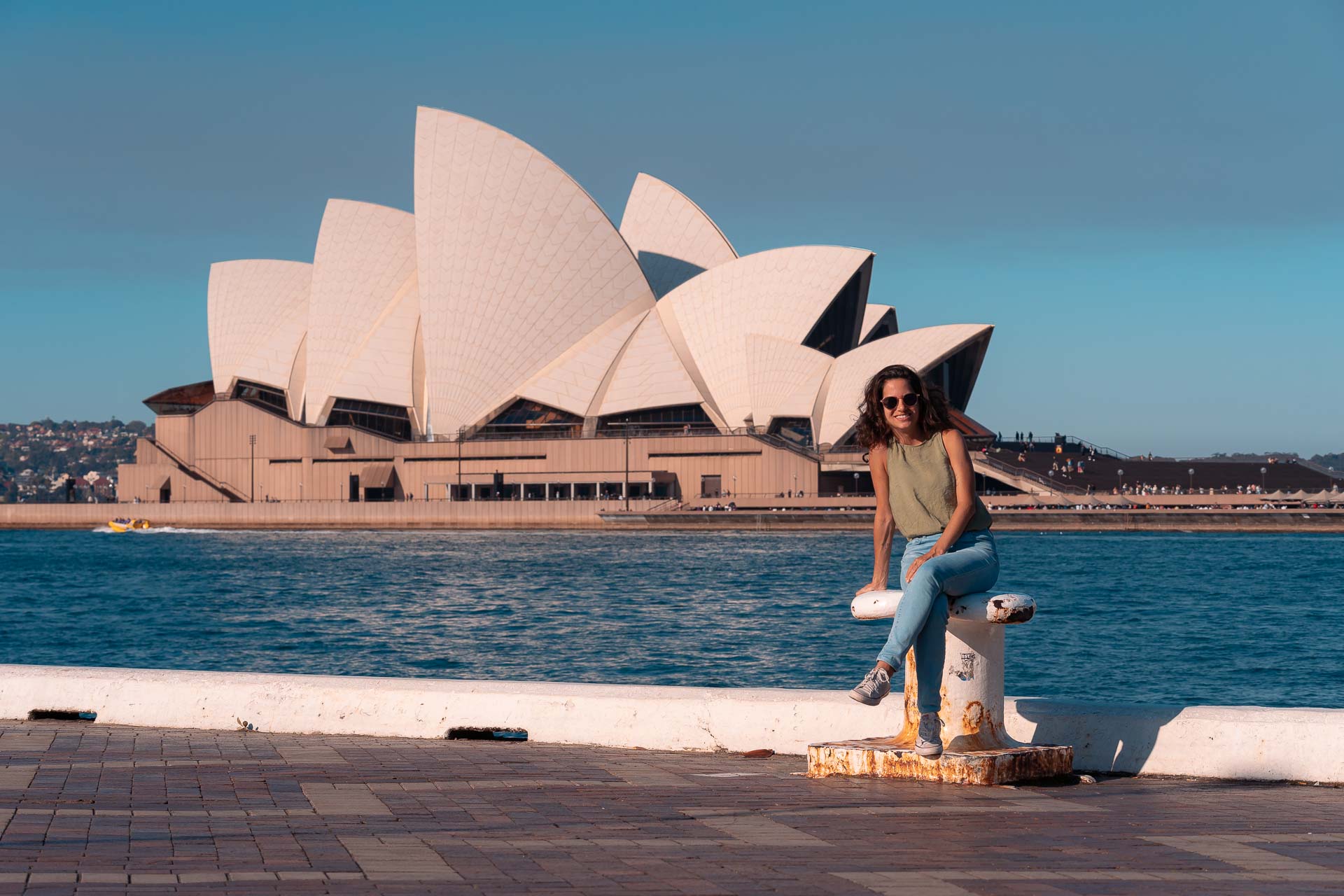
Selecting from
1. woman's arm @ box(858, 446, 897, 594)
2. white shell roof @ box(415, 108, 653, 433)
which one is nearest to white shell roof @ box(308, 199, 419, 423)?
white shell roof @ box(415, 108, 653, 433)

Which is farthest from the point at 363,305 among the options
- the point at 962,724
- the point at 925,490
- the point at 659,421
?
the point at 962,724

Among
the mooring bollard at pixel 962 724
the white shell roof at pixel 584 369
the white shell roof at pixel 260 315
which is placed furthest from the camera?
the white shell roof at pixel 260 315


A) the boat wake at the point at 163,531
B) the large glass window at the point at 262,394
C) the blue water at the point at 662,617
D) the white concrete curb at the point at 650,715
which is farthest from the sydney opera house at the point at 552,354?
the white concrete curb at the point at 650,715

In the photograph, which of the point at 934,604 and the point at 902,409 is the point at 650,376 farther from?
the point at 934,604

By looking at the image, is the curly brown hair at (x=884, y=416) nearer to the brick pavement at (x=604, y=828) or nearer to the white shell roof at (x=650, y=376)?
the brick pavement at (x=604, y=828)

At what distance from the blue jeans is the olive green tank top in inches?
4.0

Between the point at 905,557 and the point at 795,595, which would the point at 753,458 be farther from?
the point at 905,557

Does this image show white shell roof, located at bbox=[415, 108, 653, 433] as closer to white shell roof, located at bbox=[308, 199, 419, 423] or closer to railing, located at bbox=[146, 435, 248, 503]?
white shell roof, located at bbox=[308, 199, 419, 423]

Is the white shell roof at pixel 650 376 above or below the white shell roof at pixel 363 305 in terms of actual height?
below

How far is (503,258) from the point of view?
63.8 meters

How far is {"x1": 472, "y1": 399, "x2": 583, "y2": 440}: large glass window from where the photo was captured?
68812 mm

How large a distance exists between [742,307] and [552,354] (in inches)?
358

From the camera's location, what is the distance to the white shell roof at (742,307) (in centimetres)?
6481

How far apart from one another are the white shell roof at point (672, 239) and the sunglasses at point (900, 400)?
6607 centimetres
